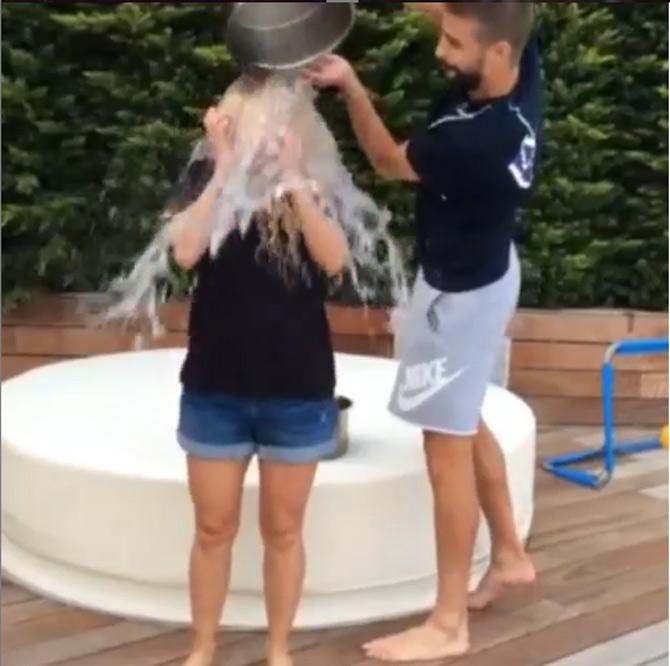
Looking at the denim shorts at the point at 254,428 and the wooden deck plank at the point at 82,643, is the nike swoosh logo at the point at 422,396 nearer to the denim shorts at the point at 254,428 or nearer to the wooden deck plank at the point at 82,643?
the denim shorts at the point at 254,428

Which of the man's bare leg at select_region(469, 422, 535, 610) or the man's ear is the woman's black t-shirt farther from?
the man's bare leg at select_region(469, 422, 535, 610)

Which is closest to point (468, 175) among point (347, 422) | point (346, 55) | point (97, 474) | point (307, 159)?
point (307, 159)

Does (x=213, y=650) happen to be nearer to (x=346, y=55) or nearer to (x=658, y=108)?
(x=346, y=55)

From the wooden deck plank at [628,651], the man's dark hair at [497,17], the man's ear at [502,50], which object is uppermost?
the man's dark hair at [497,17]

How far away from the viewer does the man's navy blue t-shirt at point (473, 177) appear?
5.87 ft

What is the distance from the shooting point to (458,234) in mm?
1888

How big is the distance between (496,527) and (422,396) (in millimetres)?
347

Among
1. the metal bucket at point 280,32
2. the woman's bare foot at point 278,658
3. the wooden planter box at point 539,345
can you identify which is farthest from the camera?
the wooden planter box at point 539,345

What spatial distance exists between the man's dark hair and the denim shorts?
1.78 ft

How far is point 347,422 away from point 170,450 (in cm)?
30

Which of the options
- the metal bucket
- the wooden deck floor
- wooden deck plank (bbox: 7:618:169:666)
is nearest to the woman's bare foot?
the wooden deck floor

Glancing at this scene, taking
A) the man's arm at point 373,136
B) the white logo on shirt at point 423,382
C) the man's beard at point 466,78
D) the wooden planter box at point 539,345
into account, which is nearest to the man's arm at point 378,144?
the man's arm at point 373,136

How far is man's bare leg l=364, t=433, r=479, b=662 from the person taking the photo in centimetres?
198

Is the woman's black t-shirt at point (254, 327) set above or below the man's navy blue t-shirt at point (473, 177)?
below
